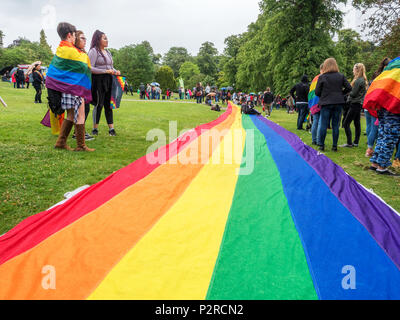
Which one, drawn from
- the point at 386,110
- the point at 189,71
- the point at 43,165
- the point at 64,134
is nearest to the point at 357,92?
the point at 386,110

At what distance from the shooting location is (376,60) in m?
22.9

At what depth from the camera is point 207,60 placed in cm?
7819

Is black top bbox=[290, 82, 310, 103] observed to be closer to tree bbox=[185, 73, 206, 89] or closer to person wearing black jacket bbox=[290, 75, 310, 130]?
person wearing black jacket bbox=[290, 75, 310, 130]

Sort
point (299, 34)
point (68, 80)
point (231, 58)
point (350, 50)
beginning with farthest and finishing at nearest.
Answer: point (231, 58)
point (350, 50)
point (299, 34)
point (68, 80)

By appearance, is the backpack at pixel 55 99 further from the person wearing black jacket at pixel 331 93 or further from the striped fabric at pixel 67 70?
the person wearing black jacket at pixel 331 93

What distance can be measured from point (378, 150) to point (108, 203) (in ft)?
14.1

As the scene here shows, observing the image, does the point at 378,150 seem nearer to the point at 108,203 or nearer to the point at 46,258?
the point at 108,203

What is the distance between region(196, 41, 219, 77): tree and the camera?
77625 mm

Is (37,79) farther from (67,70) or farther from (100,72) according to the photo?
(67,70)

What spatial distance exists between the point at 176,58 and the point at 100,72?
305ft

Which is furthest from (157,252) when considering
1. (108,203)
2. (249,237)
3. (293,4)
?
(293,4)

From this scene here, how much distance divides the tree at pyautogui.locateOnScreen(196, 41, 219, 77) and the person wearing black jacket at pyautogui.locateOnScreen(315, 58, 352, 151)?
75196mm

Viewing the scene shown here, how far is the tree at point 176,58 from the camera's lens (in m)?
90.4

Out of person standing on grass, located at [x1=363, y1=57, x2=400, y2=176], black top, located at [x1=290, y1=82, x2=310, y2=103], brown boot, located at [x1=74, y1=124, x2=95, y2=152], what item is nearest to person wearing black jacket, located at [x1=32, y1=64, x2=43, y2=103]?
brown boot, located at [x1=74, y1=124, x2=95, y2=152]
